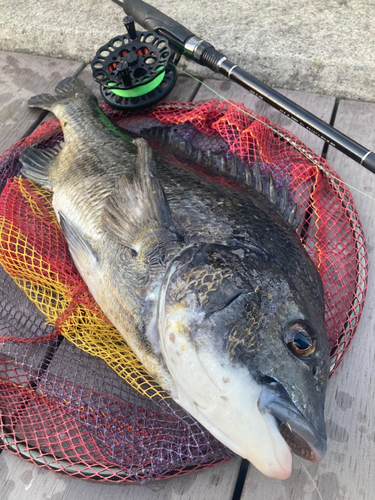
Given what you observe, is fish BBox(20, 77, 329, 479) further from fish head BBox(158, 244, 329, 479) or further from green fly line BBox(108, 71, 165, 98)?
green fly line BBox(108, 71, 165, 98)

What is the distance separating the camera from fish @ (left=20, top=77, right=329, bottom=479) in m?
1.22

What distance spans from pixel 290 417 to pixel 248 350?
222 millimetres

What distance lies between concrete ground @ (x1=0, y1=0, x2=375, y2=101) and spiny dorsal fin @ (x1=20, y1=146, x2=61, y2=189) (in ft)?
5.12

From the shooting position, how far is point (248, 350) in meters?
1.26

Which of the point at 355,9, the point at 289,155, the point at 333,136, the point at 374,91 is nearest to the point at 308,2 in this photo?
the point at 355,9

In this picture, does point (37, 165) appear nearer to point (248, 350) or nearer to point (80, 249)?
point (80, 249)

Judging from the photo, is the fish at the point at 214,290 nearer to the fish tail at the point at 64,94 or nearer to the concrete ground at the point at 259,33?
the fish tail at the point at 64,94

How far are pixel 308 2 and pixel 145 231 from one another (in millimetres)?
3255

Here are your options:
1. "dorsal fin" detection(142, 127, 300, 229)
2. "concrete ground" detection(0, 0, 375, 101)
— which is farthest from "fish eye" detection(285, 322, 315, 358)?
"concrete ground" detection(0, 0, 375, 101)

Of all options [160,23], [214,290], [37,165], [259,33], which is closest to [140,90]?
[160,23]

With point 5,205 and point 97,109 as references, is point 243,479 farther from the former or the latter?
Answer: point 97,109

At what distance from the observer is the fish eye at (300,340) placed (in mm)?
1299

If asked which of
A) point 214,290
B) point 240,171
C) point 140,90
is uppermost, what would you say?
point 140,90

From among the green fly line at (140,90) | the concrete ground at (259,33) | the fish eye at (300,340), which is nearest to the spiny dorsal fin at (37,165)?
the green fly line at (140,90)
